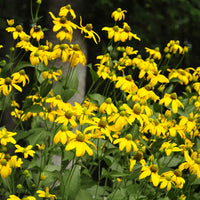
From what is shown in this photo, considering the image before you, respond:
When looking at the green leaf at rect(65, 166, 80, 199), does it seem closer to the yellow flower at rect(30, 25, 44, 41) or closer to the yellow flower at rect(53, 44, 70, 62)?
the yellow flower at rect(53, 44, 70, 62)

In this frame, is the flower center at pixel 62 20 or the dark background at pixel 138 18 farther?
the dark background at pixel 138 18

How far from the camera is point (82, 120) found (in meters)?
1.49

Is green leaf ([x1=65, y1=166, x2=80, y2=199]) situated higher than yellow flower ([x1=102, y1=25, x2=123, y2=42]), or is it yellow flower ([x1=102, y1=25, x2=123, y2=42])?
yellow flower ([x1=102, y1=25, x2=123, y2=42])

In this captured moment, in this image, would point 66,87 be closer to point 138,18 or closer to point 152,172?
point 152,172

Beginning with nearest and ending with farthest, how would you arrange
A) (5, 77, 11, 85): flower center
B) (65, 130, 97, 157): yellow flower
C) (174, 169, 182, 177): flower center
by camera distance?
(65, 130, 97, 157): yellow flower, (174, 169, 182, 177): flower center, (5, 77, 11, 85): flower center

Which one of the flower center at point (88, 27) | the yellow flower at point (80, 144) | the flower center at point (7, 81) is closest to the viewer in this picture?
the yellow flower at point (80, 144)

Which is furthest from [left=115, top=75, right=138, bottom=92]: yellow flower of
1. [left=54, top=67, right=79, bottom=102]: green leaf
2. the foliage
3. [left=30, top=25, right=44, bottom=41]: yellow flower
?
[left=30, top=25, right=44, bottom=41]: yellow flower

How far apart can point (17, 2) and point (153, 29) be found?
5.51ft

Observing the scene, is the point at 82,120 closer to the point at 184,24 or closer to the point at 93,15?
the point at 93,15

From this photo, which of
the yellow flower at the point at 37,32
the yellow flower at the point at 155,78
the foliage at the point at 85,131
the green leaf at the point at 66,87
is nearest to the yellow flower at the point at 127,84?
the foliage at the point at 85,131

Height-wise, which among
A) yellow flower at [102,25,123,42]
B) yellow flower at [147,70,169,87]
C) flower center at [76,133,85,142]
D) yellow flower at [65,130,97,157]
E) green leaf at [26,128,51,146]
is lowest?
green leaf at [26,128,51,146]

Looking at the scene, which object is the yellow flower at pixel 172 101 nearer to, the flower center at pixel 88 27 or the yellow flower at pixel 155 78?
the yellow flower at pixel 155 78

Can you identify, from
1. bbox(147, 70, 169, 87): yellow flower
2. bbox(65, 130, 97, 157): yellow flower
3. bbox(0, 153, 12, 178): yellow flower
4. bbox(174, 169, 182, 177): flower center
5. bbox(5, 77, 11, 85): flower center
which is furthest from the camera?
bbox(147, 70, 169, 87): yellow flower

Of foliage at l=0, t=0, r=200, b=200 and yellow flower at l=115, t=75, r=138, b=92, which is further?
yellow flower at l=115, t=75, r=138, b=92
